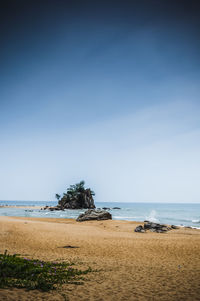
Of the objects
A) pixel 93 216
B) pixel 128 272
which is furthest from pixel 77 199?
pixel 128 272

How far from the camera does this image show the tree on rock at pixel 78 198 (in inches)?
4355

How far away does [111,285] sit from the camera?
8.16m

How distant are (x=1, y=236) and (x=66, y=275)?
13.8m

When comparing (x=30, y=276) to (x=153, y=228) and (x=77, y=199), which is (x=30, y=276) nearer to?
(x=153, y=228)

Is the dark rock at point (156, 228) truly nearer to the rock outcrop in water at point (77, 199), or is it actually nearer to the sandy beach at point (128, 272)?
the sandy beach at point (128, 272)

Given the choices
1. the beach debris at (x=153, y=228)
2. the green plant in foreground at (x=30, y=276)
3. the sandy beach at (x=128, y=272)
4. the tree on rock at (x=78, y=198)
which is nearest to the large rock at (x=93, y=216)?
the beach debris at (x=153, y=228)

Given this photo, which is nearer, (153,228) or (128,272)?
(128,272)

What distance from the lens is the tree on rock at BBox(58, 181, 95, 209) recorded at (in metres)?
111

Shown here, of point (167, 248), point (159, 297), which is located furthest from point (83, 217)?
point (159, 297)

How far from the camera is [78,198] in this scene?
112000mm

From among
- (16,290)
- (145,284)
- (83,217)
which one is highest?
(16,290)

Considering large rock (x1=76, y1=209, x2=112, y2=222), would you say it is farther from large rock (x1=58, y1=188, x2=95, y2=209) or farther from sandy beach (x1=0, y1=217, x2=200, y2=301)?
large rock (x1=58, y1=188, x2=95, y2=209)

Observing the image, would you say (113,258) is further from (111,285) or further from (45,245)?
(45,245)

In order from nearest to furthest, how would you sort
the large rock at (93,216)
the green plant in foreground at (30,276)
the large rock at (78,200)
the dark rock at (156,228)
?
the green plant in foreground at (30,276) → the dark rock at (156,228) → the large rock at (93,216) → the large rock at (78,200)
